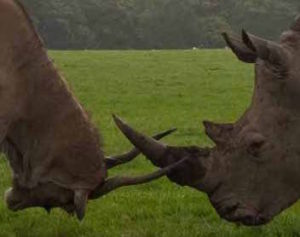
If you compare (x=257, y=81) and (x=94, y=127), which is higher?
(x=257, y=81)

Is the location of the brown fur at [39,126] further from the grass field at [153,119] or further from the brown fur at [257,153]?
the grass field at [153,119]

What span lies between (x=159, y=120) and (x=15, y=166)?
34.0ft

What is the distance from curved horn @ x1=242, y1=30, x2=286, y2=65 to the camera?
7738mm

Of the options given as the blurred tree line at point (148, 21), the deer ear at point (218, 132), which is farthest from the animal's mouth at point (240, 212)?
the blurred tree line at point (148, 21)

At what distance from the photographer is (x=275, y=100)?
8.30 meters

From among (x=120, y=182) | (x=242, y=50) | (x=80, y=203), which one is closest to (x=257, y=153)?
(x=242, y=50)

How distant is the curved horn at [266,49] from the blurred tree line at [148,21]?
5213 centimetres

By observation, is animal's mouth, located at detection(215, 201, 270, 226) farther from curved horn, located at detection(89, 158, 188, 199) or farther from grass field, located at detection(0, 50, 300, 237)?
grass field, located at detection(0, 50, 300, 237)

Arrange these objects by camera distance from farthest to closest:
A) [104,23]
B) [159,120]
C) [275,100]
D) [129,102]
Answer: [104,23]
[129,102]
[159,120]
[275,100]

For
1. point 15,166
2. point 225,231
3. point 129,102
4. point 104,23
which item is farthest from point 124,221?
point 104,23

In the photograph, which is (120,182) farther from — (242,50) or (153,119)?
(153,119)

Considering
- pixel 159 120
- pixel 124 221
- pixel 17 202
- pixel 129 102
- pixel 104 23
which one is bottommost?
pixel 104 23

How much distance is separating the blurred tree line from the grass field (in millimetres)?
23969

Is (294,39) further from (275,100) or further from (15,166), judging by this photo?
(15,166)
